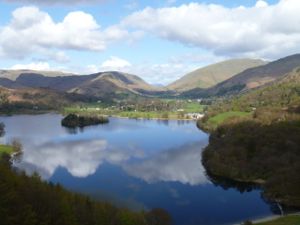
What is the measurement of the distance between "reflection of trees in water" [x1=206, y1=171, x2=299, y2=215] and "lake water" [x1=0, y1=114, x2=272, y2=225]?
0.83 meters

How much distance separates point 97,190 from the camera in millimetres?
69812

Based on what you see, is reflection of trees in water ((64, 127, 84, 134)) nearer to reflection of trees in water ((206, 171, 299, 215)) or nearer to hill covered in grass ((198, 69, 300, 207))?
hill covered in grass ((198, 69, 300, 207))

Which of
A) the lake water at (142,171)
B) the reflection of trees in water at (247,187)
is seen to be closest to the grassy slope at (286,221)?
the reflection of trees in water at (247,187)

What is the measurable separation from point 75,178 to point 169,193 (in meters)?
18.7

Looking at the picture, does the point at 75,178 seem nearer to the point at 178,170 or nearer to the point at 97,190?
the point at 97,190

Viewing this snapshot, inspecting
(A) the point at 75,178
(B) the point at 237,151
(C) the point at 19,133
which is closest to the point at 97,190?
(A) the point at 75,178

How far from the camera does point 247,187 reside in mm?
72688

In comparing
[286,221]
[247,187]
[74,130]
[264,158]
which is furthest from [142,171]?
[74,130]

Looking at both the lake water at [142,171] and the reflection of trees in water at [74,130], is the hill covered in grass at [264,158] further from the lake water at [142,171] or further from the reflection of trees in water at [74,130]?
the reflection of trees in water at [74,130]

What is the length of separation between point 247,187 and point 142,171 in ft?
68.8

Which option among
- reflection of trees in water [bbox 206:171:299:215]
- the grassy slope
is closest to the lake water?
reflection of trees in water [bbox 206:171:299:215]

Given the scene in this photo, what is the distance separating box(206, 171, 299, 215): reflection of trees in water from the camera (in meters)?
59.6

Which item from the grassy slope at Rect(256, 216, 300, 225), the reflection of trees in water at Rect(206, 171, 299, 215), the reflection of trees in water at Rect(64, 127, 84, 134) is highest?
the reflection of trees in water at Rect(64, 127, 84, 134)

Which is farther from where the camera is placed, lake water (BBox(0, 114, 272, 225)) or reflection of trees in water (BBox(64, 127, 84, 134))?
reflection of trees in water (BBox(64, 127, 84, 134))
